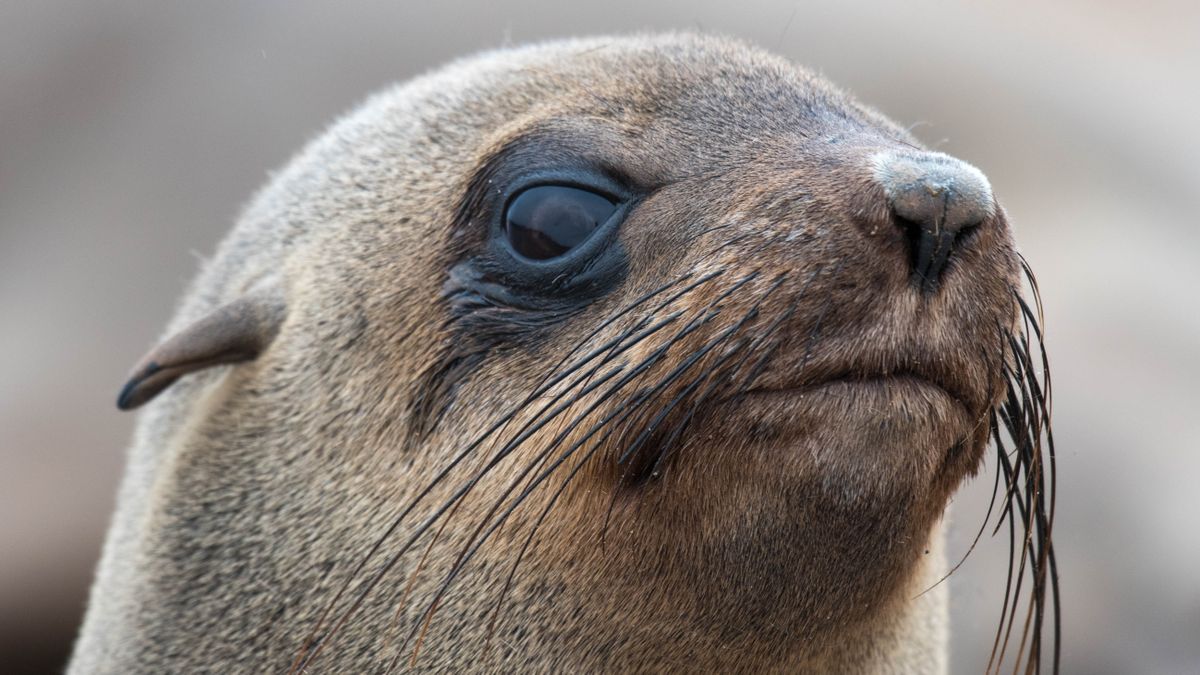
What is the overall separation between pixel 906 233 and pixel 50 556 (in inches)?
218

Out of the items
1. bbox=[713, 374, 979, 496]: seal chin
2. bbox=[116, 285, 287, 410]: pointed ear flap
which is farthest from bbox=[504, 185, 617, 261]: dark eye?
bbox=[116, 285, 287, 410]: pointed ear flap

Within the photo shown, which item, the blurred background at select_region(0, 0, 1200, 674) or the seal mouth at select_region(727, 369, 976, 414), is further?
the blurred background at select_region(0, 0, 1200, 674)

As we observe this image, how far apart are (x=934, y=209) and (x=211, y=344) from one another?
1.93 meters

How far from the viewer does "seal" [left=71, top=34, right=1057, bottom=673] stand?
2885 millimetres

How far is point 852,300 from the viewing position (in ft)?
9.36

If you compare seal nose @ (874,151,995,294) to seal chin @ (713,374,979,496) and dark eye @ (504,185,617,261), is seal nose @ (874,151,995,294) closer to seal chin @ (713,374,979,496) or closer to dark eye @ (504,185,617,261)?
seal chin @ (713,374,979,496)

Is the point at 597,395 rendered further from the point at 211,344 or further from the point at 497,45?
the point at 497,45

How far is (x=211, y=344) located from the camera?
3922mm

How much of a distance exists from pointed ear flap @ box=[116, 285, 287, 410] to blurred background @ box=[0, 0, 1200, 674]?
140 inches

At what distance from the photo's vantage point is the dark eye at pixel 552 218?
11.0 feet

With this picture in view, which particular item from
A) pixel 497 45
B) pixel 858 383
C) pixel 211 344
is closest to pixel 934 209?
pixel 858 383

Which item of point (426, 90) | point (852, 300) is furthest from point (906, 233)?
point (426, 90)

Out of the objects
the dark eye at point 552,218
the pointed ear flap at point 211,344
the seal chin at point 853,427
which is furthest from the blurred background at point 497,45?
the seal chin at point 853,427

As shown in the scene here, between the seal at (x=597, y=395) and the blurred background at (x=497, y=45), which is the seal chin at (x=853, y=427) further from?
the blurred background at (x=497, y=45)
